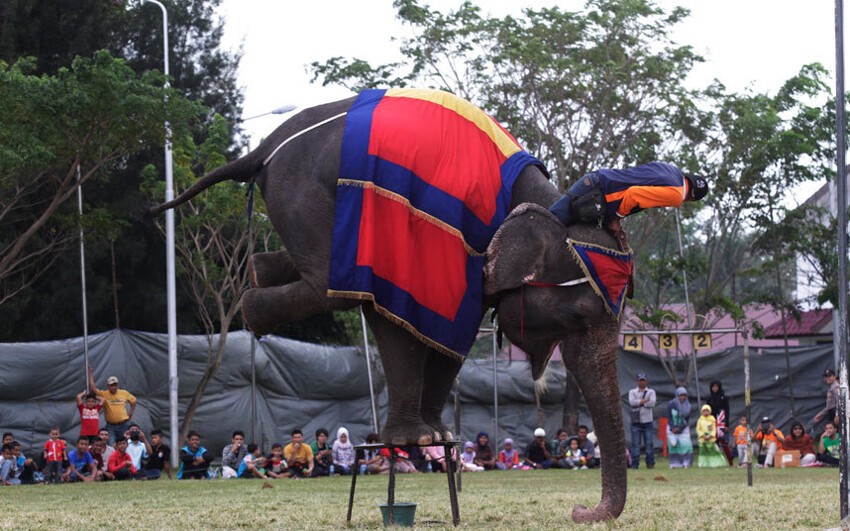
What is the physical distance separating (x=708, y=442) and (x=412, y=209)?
53.4ft

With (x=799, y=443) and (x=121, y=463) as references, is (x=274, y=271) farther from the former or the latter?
(x=799, y=443)

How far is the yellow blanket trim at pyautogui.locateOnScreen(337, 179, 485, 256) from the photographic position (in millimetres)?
7289

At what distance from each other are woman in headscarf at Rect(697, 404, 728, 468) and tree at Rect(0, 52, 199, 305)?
1079cm

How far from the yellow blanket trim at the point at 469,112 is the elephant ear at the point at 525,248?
0.67 meters

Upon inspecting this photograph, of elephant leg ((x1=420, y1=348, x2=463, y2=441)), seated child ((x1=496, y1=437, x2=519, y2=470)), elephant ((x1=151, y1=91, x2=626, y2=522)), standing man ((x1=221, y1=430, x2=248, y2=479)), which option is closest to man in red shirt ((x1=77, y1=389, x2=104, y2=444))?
standing man ((x1=221, y1=430, x2=248, y2=479))

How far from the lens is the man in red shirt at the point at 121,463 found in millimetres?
19344

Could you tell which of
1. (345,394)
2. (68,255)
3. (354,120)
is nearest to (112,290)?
(68,255)

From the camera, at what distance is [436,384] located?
8.15 meters

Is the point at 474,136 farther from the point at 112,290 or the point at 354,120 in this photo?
the point at 112,290

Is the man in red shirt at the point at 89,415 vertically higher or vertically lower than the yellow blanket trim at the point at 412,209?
lower

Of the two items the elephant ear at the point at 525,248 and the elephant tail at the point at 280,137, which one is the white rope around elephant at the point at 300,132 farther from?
the elephant ear at the point at 525,248

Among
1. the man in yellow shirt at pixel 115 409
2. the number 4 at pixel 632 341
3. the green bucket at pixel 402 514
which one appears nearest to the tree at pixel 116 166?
the man in yellow shirt at pixel 115 409

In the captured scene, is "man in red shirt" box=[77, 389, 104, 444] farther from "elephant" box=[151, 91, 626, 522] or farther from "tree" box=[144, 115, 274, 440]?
"elephant" box=[151, 91, 626, 522]

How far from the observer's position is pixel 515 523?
783 cm
